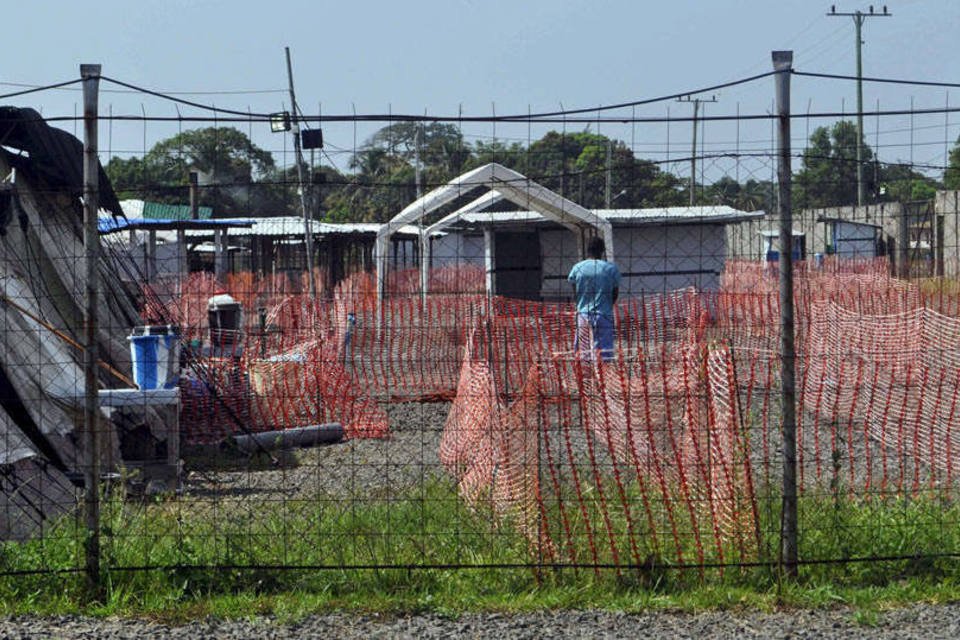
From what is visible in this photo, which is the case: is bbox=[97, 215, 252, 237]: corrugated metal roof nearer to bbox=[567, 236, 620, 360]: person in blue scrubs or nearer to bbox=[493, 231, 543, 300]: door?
bbox=[567, 236, 620, 360]: person in blue scrubs

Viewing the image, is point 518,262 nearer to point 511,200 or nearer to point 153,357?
point 511,200

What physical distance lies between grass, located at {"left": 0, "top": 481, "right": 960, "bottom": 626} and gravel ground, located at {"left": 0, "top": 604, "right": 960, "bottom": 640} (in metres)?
0.09

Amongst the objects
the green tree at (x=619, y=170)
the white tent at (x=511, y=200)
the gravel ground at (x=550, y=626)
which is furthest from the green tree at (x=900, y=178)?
the white tent at (x=511, y=200)

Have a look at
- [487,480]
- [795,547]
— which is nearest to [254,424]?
[487,480]

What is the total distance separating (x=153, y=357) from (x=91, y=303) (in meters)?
4.35

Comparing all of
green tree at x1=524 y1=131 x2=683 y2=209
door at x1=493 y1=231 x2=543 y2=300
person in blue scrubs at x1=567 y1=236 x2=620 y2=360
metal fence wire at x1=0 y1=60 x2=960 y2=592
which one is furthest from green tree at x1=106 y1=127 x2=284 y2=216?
door at x1=493 y1=231 x2=543 y2=300

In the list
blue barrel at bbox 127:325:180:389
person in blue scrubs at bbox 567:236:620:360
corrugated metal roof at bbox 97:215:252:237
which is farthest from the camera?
corrugated metal roof at bbox 97:215:252:237

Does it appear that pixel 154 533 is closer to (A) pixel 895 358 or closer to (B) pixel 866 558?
(B) pixel 866 558

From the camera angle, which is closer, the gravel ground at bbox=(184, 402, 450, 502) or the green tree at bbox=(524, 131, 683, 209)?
the green tree at bbox=(524, 131, 683, 209)

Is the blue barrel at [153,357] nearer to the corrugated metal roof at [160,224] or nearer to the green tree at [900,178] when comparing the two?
the corrugated metal roof at [160,224]

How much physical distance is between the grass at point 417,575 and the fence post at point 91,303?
0.41 feet

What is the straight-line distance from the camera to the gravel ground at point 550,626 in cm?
618

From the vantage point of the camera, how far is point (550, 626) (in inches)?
248

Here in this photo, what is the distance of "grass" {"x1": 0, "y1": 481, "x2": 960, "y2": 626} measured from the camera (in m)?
6.56
